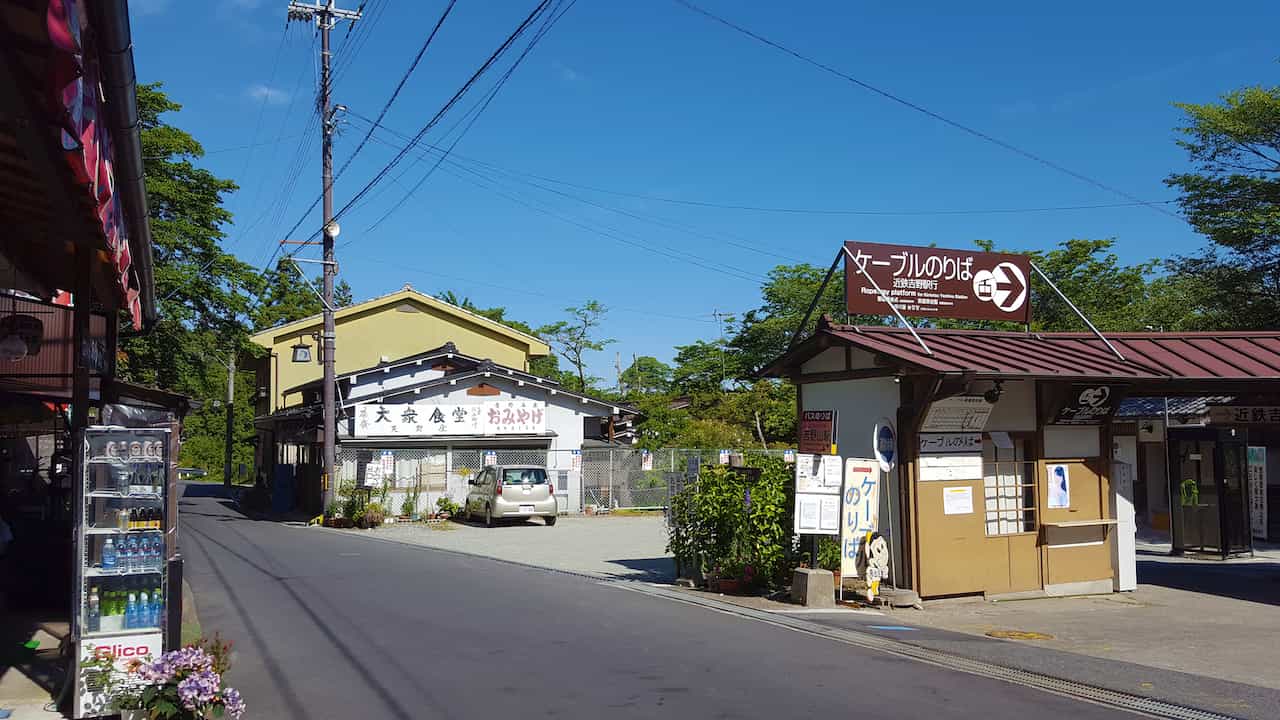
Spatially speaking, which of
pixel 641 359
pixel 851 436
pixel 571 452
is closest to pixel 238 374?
pixel 641 359

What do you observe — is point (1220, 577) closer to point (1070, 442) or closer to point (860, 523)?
point (1070, 442)

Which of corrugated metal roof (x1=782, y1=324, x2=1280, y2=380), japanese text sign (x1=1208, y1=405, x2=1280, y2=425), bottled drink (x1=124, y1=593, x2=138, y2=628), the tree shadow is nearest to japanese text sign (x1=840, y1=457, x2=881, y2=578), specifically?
corrugated metal roof (x1=782, y1=324, x2=1280, y2=380)

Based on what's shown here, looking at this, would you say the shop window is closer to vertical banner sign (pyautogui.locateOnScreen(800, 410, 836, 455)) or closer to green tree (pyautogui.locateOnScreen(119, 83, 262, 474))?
vertical banner sign (pyautogui.locateOnScreen(800, 410, 836, 455))

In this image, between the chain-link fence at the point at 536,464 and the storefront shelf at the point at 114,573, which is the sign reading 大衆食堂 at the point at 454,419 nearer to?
the chain-link fence at the point at 536,464

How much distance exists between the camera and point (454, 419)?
31531 millimetres

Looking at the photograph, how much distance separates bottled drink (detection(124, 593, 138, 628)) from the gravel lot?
9.15m

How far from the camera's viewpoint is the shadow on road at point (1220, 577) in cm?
1430

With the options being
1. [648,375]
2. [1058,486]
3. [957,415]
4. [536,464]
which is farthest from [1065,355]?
[648,375]

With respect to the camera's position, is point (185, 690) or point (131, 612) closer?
point (185, 690)

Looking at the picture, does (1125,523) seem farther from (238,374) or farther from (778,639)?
(238,374)

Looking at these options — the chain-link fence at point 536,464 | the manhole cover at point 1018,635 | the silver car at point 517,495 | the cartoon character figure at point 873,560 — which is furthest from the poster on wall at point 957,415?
the silver car at point 517,495

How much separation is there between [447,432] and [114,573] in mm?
24010

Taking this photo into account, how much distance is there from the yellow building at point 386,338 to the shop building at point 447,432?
10.9 m

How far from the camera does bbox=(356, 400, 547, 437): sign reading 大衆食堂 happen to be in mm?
30719
